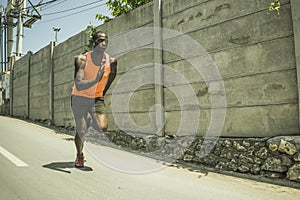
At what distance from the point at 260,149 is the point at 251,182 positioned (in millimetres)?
476

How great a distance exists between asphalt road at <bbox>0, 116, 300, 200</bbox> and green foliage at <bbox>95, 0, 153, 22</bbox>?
4.40 m

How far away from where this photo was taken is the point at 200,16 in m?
4.89

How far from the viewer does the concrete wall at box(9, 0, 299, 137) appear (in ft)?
12.5

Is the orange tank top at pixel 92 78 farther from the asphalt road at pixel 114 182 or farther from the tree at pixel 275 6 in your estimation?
A: the tree at pixel 275 6

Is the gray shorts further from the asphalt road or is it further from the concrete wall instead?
the concrete wall

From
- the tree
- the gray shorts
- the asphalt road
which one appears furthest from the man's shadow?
the tree

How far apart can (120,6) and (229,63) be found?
14.3ft

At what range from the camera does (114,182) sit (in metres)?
3.33

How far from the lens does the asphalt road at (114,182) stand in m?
2.88

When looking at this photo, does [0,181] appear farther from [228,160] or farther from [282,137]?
[282,137]

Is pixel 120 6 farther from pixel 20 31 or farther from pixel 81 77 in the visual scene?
pixel 20 31

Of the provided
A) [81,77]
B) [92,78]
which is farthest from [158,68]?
[81,77]

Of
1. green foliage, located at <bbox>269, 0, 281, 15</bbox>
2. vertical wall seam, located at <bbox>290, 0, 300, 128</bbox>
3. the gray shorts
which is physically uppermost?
green foliage, located at <bbox>269, 0, 281, 15</bbox>

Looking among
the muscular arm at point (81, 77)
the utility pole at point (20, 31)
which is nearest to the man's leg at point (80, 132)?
the muscular arm at point (81, 77)
